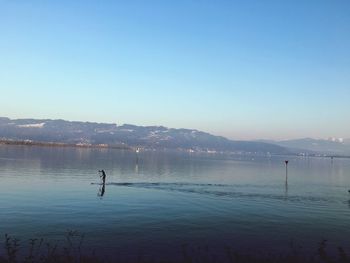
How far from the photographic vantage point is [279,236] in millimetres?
38094

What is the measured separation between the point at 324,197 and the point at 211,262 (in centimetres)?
5142

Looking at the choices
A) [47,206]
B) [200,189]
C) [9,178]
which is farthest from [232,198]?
[9,178]

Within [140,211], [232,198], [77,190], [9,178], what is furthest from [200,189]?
[9,178]

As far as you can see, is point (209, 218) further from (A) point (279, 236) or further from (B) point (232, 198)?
(B) point (232, 198)

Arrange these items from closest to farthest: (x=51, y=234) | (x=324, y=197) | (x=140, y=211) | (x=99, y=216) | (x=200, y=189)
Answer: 1. (x=51, y=234)
2. (x=99, y=216)
3. (x=140, y=211)
4. (x=324, y=197)
5. (x=200, y=189)

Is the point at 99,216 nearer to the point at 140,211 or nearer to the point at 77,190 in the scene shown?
the point at 140,211

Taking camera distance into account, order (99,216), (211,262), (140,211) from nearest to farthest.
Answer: (211,262) → (99,216) → (140,211)

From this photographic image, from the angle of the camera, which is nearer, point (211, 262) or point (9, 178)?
point (211, 262)

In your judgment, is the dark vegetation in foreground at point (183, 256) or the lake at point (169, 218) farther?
the lake at point (169, 218)

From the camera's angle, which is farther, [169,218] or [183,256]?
[169,218]

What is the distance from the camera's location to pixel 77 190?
6900 cm

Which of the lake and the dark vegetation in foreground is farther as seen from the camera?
the lake

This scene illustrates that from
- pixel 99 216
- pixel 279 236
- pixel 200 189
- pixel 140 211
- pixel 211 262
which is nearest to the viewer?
pixel 211 262

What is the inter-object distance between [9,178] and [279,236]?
6370 centimetres
